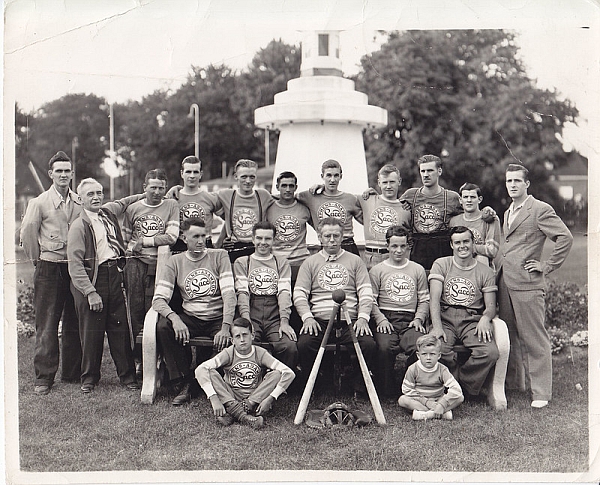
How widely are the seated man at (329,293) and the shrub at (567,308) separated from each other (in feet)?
8.83

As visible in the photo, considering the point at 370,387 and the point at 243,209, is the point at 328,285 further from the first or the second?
the point at 243,209

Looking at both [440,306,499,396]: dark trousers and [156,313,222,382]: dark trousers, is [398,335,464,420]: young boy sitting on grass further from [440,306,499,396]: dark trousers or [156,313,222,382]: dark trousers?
[156,313,222,382]: dark trousers

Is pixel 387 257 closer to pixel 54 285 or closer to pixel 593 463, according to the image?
pixel 593 463

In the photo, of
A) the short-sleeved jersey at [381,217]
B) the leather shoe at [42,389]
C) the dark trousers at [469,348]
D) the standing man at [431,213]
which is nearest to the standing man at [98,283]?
the leather shoe at [42,389]

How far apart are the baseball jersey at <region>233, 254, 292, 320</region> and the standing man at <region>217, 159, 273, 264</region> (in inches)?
13.8

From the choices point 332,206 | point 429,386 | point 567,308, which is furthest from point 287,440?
point 567,308

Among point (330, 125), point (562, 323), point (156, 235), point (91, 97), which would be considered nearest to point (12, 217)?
point (156, 235)

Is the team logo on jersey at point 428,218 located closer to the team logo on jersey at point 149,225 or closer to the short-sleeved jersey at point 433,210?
the short-sleeved jersey at point 433,210

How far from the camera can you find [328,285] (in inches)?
188

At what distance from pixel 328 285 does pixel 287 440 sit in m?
1.13

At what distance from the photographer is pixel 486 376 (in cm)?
475

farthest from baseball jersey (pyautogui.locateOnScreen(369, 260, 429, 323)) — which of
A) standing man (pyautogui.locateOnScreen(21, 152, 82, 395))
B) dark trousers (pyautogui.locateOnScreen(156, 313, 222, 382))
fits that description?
standing man (pyautogui.locateOnScreen(21, 152, 82, 395))

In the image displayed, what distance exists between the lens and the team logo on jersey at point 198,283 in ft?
15.7

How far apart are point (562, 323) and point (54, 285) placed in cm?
492
